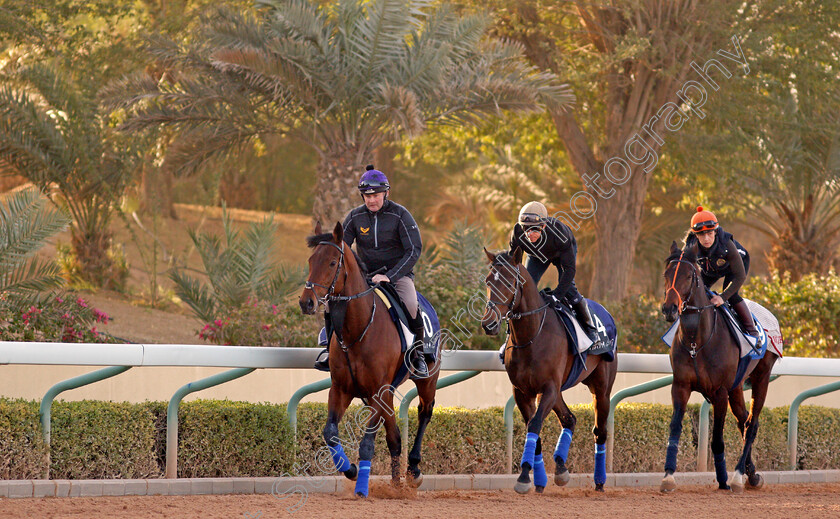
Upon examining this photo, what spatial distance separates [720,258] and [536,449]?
2.65 m

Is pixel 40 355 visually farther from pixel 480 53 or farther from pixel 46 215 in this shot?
pixel 480 53

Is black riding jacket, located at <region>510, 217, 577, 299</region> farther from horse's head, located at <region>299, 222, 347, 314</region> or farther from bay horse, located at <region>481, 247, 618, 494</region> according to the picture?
horse's head, located at <region>299, 222, 347, 314</region>

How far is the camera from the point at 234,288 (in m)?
15.7

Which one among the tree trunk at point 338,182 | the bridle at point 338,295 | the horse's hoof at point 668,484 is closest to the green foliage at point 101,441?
the bridle at point 338,295

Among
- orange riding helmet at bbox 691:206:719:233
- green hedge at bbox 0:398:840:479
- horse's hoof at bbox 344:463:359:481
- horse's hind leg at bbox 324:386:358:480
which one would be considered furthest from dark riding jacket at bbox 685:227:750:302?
horse's hoof at bbox 344:463:359:481

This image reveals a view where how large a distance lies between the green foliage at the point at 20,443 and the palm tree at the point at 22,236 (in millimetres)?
6442

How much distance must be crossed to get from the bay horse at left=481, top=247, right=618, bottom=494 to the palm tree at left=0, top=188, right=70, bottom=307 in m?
7.63

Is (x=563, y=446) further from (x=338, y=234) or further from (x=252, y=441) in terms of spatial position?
(x=338, y=234)

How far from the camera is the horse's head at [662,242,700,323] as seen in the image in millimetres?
8438

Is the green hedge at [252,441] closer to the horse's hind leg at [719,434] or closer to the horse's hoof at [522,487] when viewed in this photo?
the horse's hind leg at [719,434]

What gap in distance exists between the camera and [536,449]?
26.7 feet

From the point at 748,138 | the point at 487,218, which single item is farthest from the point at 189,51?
the point at 487,218

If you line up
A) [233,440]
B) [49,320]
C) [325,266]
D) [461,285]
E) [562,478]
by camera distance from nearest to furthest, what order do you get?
[325,266] → [233,440] → [562,478] → [49,320] → [461,285]

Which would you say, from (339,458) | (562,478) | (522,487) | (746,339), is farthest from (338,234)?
(746,339)
